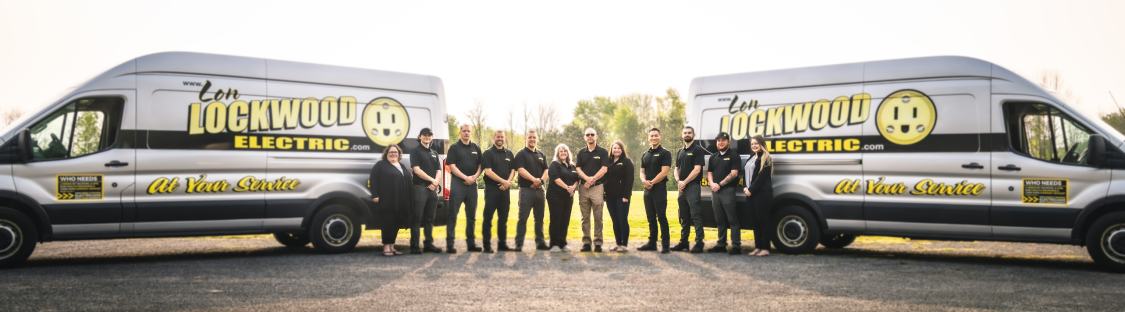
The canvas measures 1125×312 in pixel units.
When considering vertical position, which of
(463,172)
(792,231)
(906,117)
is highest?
(906,117)

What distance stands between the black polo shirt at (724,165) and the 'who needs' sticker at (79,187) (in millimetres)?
7306

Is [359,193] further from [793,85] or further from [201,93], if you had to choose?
[793,85]

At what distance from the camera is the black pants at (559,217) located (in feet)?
33.9

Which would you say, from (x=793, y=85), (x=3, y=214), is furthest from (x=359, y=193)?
(x=793, y=85)

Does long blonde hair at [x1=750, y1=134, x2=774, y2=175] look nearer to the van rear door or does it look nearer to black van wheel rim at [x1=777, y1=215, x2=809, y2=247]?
black van wheel rim at [x1=777, y1=215, x2=809, y2=247]

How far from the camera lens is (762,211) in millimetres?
9859

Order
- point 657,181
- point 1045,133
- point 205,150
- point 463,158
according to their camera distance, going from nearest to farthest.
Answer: point 1045,133
point 205,150
point 463,158
point 657,181

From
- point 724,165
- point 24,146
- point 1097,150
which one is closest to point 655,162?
point 724,165

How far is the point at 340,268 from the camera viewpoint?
8.53m

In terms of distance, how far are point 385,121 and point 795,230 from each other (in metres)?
5.53

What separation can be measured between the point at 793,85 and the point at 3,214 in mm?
9258

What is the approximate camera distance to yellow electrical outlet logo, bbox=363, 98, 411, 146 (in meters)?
10.2

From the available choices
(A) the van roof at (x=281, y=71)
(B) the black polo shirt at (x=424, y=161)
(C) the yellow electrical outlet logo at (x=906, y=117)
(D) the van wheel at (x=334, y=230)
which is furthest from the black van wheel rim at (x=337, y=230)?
(C) the yellow electrical outlet logo at (x=906, y=117)

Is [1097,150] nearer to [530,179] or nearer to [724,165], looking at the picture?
[724,165]
